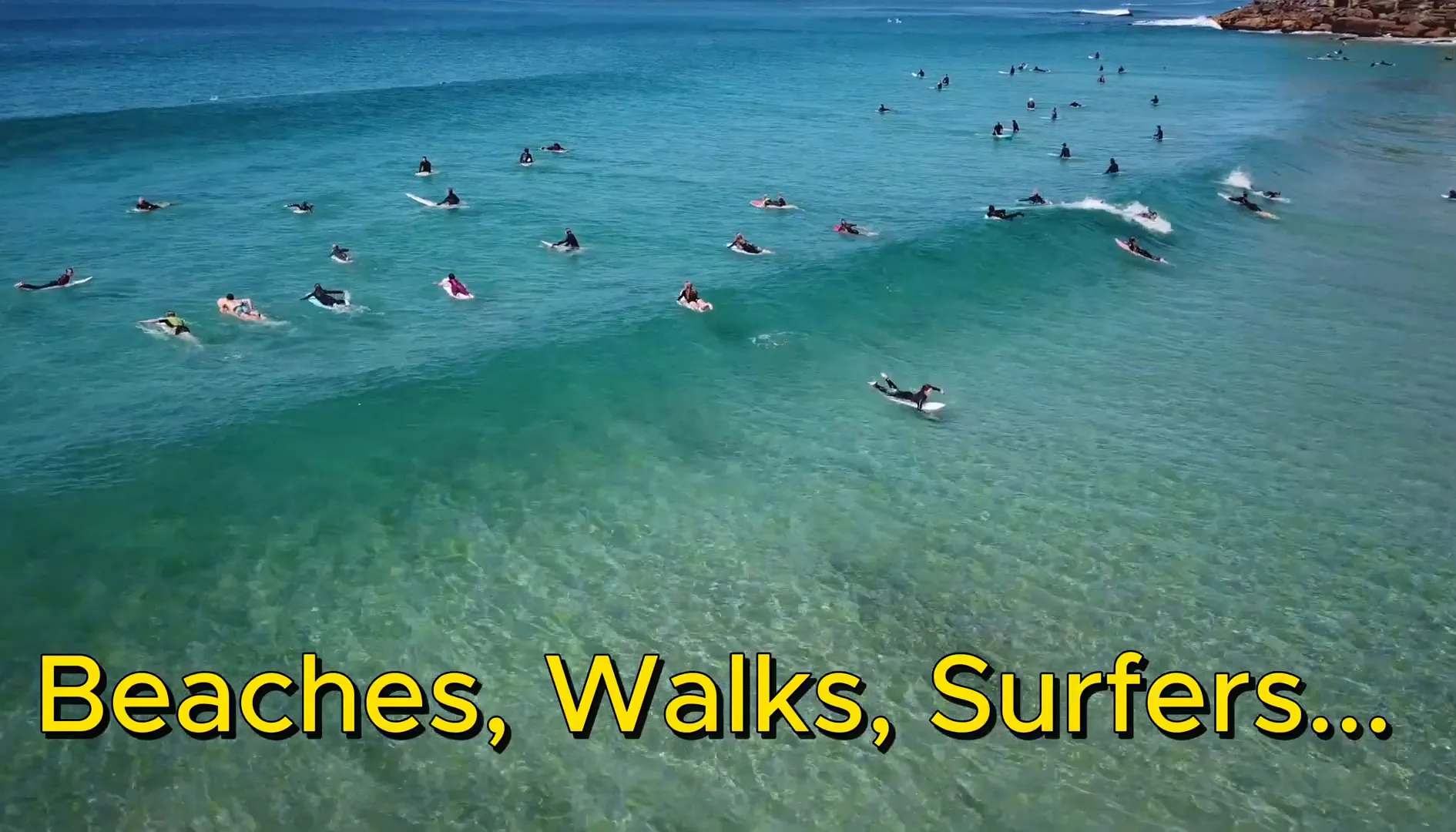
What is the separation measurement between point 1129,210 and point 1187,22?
156540mm

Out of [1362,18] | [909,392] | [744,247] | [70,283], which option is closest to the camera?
[909,392]

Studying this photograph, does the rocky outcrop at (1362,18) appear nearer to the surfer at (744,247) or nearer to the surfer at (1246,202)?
the surfer at (1246,202)

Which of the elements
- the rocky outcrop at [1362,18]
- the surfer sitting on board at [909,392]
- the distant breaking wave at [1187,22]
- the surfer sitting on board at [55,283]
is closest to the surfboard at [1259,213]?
the surfer sitting on board at [909,392]

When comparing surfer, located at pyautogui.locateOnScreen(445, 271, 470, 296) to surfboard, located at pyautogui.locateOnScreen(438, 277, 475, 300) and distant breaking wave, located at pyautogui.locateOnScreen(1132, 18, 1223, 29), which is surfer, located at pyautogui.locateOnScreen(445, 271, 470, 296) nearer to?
surfboard, located at pyautogui.locateOnScreen(438, 277, 475, 300)

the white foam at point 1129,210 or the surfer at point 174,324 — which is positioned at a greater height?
the white foam at point 1129,210

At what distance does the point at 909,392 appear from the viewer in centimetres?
3078

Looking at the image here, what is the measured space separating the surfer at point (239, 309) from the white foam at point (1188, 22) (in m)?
172

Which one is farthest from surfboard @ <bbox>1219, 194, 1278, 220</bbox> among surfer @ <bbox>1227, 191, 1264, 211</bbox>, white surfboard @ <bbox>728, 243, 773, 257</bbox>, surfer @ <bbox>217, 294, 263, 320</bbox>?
surfer @ <bbox>217, 294, 263, 320</bbox>

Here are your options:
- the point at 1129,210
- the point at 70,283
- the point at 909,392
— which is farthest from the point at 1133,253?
the point at 70,283

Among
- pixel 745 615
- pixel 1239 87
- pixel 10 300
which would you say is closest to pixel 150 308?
pixel 10 300

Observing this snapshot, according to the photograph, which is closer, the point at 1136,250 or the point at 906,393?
the point at 906,393

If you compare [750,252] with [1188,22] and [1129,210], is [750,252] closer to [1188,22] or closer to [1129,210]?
[1129,210]

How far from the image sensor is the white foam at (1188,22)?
165 meters

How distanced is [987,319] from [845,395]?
1010cm
